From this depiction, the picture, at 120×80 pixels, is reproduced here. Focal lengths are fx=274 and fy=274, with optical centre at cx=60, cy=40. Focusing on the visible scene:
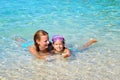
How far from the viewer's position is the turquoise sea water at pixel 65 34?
556 cm

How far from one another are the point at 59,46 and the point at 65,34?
214cm

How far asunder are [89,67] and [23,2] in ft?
25.9

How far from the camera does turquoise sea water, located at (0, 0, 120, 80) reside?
5562 mm

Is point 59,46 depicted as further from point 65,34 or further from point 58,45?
point 65,34

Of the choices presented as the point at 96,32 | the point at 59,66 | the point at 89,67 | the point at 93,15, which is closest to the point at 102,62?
the point at 89,67

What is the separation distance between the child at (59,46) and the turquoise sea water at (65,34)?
0.54 ft

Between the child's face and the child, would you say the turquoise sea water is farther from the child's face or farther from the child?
the child's face

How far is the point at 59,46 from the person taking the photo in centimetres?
596

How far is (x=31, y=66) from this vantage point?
5883 mm

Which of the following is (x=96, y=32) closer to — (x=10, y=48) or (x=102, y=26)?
(x=102, y=26)

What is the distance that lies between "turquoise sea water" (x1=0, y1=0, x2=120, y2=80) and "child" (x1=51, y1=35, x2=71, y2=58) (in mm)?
164

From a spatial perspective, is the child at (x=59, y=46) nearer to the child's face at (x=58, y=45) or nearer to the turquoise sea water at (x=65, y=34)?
the child's face at (x=58, y=45)

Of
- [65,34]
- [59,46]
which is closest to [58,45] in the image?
[59,46]

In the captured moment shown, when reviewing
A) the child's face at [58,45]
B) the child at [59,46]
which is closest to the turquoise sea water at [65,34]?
the child at [59,46]
